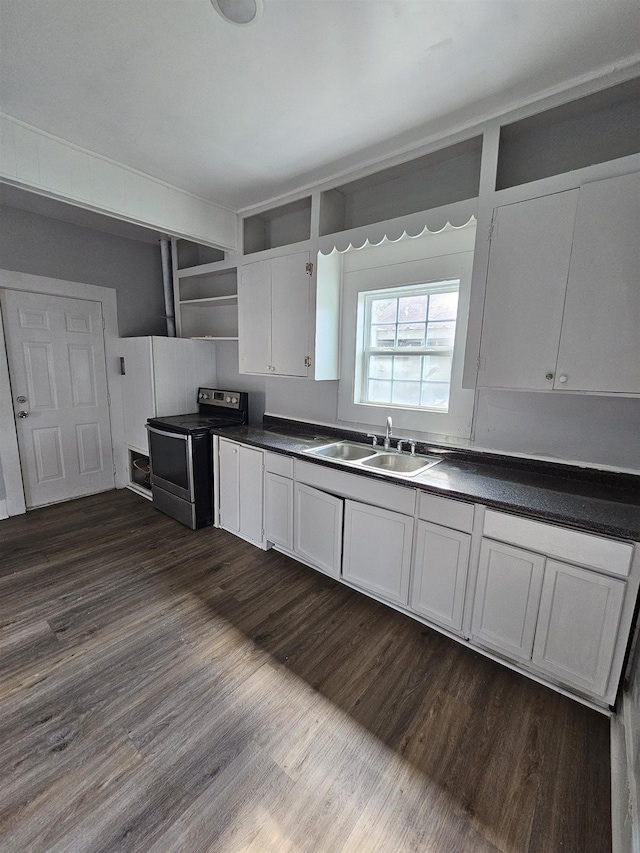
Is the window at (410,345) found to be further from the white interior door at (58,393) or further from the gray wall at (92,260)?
the white interior door at (58,393)

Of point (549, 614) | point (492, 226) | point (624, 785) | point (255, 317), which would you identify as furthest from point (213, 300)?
point (624, 785)

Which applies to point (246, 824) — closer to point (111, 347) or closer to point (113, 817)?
point (113, 817)

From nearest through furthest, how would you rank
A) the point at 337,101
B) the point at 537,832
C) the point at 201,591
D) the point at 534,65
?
1. the point at 537,832
2. the point at 534,65
3. the point at 337,101
4. the point at 201,591

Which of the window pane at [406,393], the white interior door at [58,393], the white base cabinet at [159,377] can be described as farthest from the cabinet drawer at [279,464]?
the white interior door at [58,393]

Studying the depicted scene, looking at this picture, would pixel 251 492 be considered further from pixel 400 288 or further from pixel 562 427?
pixel 562 427

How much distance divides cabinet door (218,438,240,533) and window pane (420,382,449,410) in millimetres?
1472

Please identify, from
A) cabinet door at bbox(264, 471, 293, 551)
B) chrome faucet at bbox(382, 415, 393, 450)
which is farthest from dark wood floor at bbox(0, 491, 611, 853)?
chrome faucet at bbox(382, 415, 393, 450)

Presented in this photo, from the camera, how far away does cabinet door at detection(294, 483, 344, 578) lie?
2338 mm

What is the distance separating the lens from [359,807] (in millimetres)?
1246

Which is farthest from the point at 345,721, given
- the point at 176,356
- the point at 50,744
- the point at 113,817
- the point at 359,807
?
the point at 176,356

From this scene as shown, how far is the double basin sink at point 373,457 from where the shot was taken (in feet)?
7.59

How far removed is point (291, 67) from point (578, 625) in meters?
2.68

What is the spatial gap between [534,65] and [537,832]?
286 centimetres

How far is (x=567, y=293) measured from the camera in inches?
65.6
